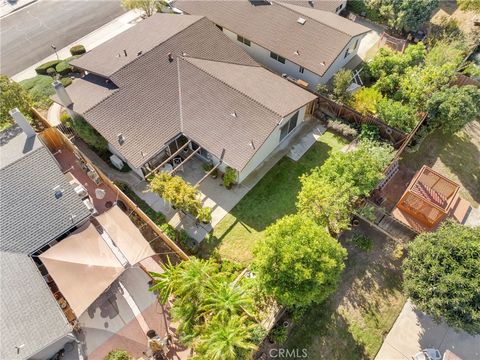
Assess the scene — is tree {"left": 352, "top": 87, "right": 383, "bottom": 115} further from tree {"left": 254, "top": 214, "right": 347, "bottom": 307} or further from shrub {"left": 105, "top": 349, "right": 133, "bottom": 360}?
shrub {"left": 105, "top": 349, "right": 133, "bottom": 360}

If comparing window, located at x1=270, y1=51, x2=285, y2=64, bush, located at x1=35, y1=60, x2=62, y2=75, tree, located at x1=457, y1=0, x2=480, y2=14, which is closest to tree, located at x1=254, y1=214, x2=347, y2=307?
window, located at x1=270, y1=51, x2=285, y2=64

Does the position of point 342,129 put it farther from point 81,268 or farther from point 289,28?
point 81,268

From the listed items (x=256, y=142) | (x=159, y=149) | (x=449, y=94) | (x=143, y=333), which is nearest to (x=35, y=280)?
(x=143, y=333)

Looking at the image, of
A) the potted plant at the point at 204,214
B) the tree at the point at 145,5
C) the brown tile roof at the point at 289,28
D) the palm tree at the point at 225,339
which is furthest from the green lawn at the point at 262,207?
the tree at the point at 145,5

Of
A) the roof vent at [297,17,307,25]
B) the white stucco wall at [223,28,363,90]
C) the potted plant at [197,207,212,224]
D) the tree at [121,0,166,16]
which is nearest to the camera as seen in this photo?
the potted plant at [197,207,212,224]

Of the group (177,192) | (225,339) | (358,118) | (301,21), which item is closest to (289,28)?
(301,21)

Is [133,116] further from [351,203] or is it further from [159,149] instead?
[351,203]
